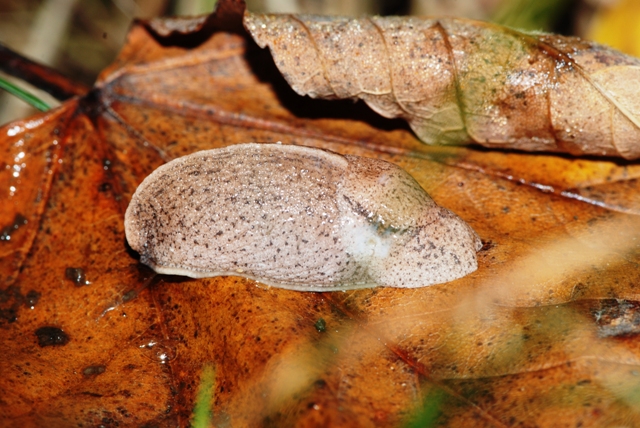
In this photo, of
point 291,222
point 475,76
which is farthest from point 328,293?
point 475,76

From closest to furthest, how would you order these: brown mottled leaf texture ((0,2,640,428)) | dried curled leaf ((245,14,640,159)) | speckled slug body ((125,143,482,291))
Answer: brown mottled leaf texture ((0,2,640,428)), speckled slug body ((125,143,482,291)), dried curled leaf ((245,14,640,159))

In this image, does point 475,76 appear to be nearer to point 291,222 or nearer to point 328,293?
point 291,222

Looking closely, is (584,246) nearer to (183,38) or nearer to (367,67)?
(367,67)

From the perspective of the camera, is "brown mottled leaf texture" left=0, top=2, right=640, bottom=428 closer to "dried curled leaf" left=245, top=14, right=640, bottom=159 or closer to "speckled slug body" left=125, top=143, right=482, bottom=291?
"dried curled leaf" left=245, top=14, right=640, bottom=159

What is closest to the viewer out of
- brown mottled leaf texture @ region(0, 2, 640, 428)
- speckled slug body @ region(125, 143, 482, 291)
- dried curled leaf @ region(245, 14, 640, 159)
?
brown mottled leaf texture @ region(0, 2, 640, 428)

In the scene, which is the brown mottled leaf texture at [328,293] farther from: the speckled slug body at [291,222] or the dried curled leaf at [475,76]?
the speckled slug body at [291,222]

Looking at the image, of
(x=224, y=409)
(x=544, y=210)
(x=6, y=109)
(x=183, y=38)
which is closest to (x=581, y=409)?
(x=544, y=210)

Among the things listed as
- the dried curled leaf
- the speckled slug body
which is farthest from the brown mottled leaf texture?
the speckled slug body
